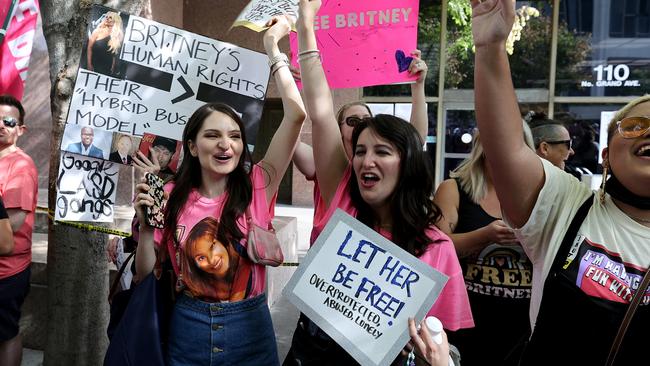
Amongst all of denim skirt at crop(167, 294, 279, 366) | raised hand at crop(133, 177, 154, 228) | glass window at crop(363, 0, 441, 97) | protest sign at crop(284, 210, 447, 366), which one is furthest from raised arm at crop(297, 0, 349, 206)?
glass window at crop(363, 0, 441, 97)

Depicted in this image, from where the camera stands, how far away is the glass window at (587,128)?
356 inches

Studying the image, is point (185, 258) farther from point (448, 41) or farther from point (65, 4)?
point (448, 41)

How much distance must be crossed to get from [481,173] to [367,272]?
1.07 m

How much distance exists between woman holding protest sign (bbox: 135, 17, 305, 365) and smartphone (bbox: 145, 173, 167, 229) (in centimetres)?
2

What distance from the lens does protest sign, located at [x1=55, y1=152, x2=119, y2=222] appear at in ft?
8.64

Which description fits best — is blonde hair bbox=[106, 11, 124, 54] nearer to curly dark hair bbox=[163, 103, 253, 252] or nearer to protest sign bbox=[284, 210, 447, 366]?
curly dark hair bbox=[163, 103, 253, 252]

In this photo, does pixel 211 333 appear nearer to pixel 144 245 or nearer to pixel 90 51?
pixel 144 245

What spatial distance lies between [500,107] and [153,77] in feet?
6.44

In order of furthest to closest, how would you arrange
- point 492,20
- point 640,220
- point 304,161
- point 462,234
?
1. point 304,161
2. point 462,234
3. point 640,220
4. point 492,20

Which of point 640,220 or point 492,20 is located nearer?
point 492,20

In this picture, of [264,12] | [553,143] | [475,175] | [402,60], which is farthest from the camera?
[553,143]

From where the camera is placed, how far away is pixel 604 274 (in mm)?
1315

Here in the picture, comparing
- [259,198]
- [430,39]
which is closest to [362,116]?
[259,198]

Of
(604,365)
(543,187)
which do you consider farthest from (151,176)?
(604,365)
